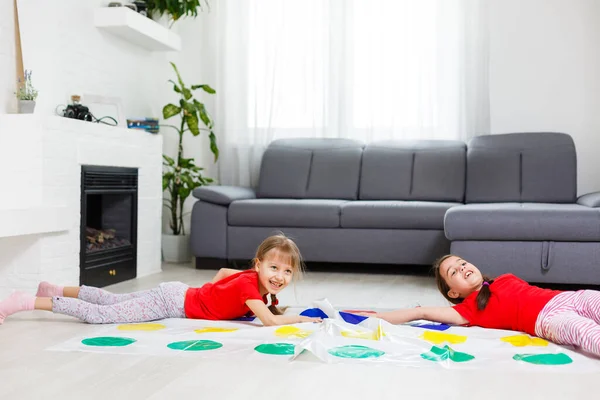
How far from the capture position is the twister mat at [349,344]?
7.34ft

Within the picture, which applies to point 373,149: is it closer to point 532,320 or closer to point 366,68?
point 366,68

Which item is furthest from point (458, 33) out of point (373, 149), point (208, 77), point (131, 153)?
point (131, 153)

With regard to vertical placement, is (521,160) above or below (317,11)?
below

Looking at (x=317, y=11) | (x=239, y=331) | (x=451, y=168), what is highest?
(x=317, y=11)

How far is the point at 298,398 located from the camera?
186 cm

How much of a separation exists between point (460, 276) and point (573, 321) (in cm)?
48

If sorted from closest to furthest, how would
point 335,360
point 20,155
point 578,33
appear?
point 335,360 → point 20,155 → point 578,33

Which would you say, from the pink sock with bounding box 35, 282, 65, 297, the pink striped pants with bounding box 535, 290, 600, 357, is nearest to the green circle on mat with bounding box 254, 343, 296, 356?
the pink striped pants with bounding box 535, 290, 600, 357

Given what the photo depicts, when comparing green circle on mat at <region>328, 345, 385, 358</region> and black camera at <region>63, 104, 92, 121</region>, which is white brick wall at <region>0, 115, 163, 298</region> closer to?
black camera at <region>63, 104, 92, 121</region>

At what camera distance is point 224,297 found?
283 centimetres

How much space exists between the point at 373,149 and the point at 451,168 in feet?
1.95

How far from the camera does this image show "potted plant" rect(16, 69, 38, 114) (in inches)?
149

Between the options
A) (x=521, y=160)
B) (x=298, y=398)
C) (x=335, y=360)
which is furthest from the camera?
(x=521, y=160)

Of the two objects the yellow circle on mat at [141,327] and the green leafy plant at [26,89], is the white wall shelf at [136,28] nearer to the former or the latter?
the green leafy plant at [26,89]
